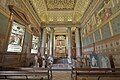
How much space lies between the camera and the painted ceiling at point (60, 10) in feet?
38.8

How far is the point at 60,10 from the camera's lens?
1375 cm

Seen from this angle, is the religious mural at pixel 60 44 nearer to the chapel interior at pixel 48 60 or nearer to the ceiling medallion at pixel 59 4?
the chapel interior at pixel 48 60

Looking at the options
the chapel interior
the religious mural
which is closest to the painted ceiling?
the chapel interior

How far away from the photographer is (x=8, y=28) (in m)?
6.38

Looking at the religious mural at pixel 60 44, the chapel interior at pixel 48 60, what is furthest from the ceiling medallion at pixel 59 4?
the religious mural at pixel 60 44

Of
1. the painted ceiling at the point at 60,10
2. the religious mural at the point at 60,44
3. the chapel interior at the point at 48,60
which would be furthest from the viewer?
the religious mural at the point at 60,44

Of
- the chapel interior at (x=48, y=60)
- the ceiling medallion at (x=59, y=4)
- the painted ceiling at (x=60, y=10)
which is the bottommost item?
the chapel interior at (x=48, y=60)

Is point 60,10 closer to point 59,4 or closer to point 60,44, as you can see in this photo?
point 59,4

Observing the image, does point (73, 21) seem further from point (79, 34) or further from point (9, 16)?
point (9, 16)

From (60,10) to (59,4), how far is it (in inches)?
53.9

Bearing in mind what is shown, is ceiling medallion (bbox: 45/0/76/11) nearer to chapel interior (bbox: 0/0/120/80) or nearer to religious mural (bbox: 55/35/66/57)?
chapel interior (bbox: 0/0/120/80)

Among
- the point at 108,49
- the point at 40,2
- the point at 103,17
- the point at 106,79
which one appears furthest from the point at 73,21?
the point at 106,79

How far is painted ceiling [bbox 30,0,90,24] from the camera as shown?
11.8m

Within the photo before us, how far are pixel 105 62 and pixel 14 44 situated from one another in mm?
6927
